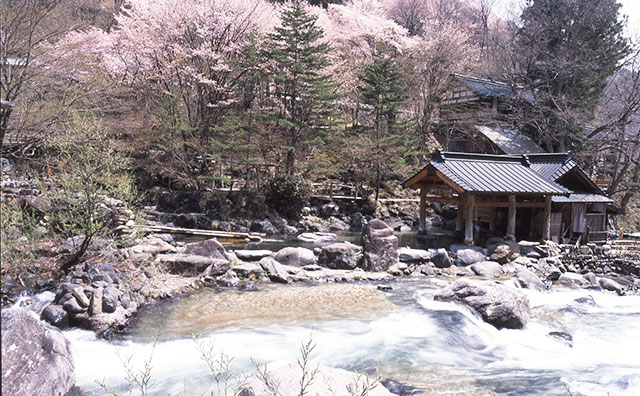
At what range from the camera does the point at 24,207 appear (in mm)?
9047

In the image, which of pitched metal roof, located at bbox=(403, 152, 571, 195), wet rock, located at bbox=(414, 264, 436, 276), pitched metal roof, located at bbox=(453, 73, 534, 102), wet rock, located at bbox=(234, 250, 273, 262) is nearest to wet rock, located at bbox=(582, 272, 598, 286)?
pitched metal roof, located at bbox=(403, 152, 571, 195)

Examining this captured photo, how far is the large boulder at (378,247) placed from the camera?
449 inches

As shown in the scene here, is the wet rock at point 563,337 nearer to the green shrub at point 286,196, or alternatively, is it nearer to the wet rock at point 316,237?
the wet rock at point 316,237

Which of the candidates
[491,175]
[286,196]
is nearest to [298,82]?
Result: [286,196]

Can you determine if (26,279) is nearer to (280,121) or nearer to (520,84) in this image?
(280,121)

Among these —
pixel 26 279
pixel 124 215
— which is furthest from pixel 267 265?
pixel 26 279

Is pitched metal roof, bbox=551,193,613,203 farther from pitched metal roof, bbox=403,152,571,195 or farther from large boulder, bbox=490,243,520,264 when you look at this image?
large boulder, bbox=490,243,520,264

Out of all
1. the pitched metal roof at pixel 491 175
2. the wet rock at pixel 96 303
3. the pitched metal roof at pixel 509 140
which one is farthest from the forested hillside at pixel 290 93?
the wet rock at pixel 96 303

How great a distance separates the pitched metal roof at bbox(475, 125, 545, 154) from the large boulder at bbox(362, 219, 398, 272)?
1454cm

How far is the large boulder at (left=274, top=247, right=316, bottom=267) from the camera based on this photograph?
1144 cm

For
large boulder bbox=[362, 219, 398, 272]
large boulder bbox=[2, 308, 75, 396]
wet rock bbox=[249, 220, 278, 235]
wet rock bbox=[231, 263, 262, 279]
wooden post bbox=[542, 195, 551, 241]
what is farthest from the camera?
wet rock bbox=[249, 220, 278, 235]

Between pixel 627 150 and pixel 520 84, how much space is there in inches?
285

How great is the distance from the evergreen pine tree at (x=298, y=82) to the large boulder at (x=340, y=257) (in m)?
8.67

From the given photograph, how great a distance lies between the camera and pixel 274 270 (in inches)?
408
